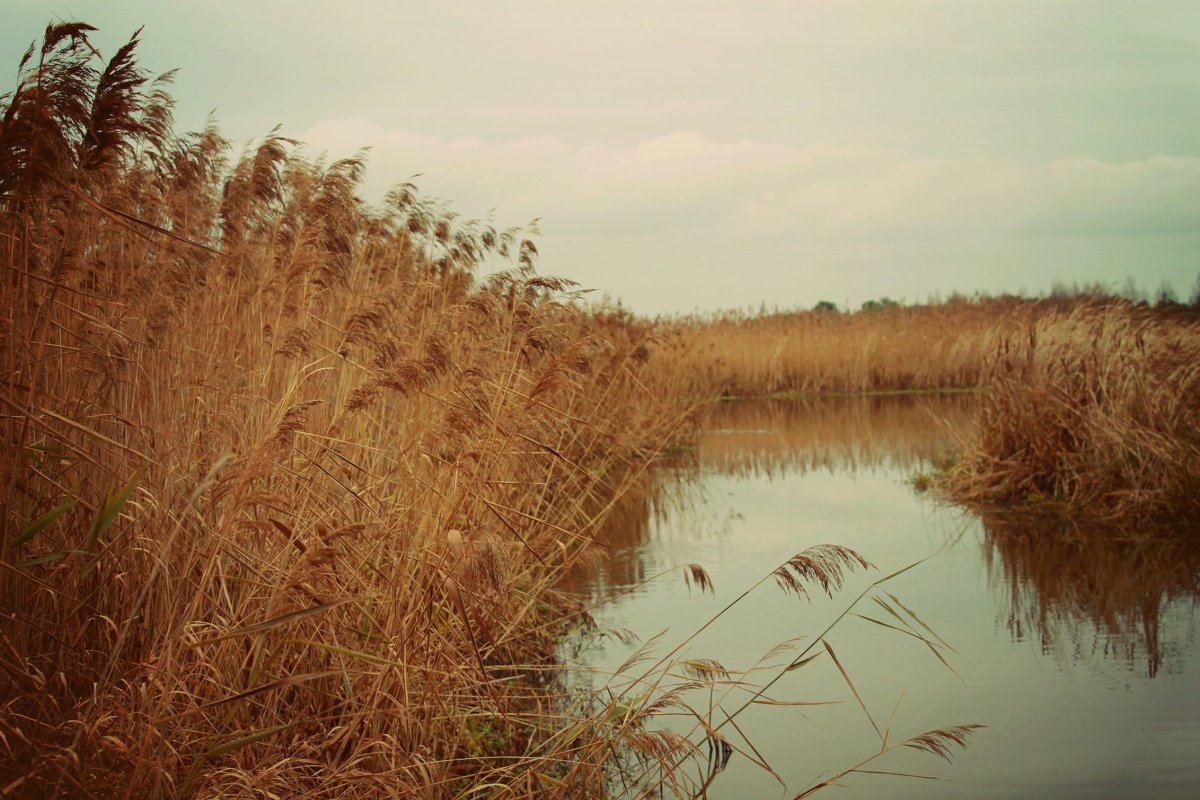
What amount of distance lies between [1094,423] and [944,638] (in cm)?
334

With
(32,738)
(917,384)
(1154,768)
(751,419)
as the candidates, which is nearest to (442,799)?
(32,738)

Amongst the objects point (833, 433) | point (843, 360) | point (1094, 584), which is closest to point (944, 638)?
point (1094, 584)

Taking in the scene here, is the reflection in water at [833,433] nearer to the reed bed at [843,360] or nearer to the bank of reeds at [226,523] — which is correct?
the reed bed at [843,360]

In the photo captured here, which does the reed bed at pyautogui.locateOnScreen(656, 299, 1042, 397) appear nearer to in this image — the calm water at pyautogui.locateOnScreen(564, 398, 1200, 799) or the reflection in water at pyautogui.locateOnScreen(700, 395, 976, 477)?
the reflection in water at pyautogui.locateOnScreen(700, 395, 976, 477)

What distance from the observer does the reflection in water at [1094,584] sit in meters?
4.68

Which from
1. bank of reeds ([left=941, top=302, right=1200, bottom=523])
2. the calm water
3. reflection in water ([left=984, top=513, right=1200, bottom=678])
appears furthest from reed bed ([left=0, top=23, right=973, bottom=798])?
bank of reeds ([left=941, top=302, right=1200, bottom=523])

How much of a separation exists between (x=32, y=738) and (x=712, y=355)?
1848 centimetres

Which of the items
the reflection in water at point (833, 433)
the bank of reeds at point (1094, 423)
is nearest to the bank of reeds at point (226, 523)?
the bank of reeds at point (1094, 423)

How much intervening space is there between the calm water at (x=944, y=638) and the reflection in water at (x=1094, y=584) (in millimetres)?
16

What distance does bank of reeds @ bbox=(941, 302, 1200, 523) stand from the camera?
709cm

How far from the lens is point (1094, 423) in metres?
7.37

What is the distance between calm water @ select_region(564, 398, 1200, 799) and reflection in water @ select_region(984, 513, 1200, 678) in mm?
16

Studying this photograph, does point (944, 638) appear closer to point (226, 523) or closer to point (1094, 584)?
point (1094, 584)

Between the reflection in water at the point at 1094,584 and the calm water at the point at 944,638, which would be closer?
the calm water at the point at 944,638
